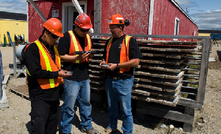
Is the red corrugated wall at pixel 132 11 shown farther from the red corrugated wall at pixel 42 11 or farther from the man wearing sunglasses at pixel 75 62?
the man wearing sunglasses at pixel 75 62

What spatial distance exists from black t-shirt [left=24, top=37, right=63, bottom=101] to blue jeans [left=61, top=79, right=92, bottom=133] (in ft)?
1.88

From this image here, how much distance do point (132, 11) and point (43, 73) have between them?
15.8ft

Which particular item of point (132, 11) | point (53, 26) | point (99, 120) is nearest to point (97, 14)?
point (132, 11)

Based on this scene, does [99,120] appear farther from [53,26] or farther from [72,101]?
[53,26]

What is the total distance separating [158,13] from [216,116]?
12.8 feet

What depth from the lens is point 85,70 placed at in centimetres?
339

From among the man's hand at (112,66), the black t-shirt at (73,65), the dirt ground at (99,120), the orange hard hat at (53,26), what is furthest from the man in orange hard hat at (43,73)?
A: the dirt ground at (99,120)

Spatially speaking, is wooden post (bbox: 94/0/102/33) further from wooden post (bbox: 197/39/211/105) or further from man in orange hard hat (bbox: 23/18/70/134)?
man in orange hard hat (bbox: 23/18/70/134)

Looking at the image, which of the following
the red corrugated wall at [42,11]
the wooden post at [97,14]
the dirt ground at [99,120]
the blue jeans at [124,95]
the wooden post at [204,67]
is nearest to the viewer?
the blue jeans at [124,95]

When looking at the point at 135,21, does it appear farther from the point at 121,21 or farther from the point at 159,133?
the point at 159,133

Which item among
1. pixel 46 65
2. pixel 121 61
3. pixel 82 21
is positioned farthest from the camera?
pixel 121 61

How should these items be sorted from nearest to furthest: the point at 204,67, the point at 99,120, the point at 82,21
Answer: the point at 82,21
the point at 204,67
the point at 99,120

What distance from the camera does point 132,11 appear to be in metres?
6.48

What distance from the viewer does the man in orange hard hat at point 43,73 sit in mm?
2384
